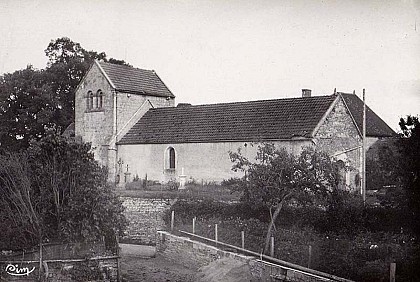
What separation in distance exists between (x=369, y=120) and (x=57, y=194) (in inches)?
1269

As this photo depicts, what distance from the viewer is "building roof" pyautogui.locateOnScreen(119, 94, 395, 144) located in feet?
103

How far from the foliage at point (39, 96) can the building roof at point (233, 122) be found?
9392 millimetres

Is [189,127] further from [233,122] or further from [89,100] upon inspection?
[89,100]

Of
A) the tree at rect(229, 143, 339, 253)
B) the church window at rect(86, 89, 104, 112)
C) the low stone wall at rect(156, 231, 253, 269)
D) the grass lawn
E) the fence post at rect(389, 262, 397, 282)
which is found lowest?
the low stone wall at rect(156, 231, 253, 269)

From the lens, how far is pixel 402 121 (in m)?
14.9

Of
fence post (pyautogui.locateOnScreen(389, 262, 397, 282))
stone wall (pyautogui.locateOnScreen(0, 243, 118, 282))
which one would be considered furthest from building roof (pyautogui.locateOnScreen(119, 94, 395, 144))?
fence post (pyautogui.locateOnScreen(389, 262, 397, 282))

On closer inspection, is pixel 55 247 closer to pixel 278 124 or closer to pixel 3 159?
pixel 3 159

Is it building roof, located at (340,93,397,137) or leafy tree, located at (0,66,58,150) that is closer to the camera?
building roof, located at (340,93,397,137)

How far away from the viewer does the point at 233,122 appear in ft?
114

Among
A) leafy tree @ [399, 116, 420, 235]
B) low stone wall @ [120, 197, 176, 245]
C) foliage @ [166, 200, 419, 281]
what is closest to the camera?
leafy tree @ [399, 116, 420, 235]

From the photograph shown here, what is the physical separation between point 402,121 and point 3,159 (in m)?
14.8

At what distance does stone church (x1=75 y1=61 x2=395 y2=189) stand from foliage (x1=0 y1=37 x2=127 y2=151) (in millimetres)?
4354

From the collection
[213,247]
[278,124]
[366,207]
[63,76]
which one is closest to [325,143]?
[278,124]

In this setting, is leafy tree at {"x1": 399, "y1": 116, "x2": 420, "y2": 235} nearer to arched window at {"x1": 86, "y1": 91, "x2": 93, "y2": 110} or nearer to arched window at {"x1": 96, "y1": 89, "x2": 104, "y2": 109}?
arched window at {"x1": 96, "y1": 89, "x2": 104, "y2": 109}
